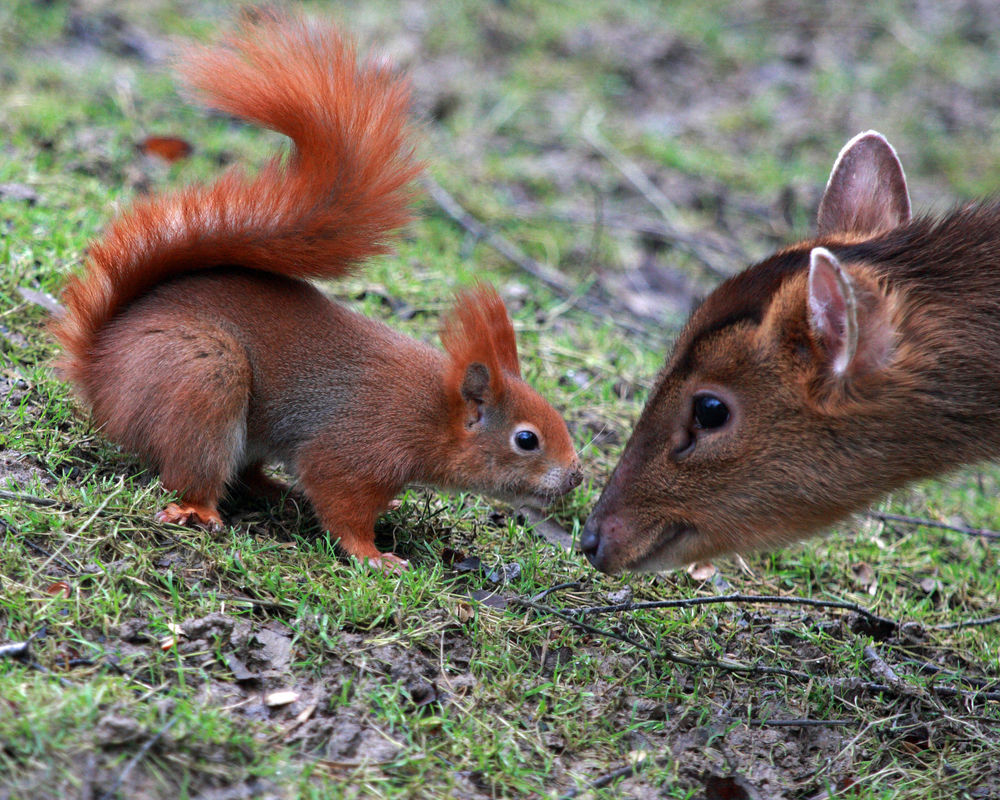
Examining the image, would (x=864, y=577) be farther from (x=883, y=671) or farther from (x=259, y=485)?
(x=259, y=485)

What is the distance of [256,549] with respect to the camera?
13.5 ft

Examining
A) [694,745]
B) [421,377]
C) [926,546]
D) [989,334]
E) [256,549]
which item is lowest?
[926,546]

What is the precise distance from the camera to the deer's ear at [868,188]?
450 centimetres

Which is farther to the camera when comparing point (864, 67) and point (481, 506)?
point (864, 67)

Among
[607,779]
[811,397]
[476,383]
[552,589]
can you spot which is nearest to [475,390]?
[476,383]

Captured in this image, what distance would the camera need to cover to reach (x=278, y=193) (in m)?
4.43

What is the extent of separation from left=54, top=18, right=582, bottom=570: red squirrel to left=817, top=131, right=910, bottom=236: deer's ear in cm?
149

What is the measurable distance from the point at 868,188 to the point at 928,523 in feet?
6.58

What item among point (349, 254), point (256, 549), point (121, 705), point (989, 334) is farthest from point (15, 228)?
point (989, 334)

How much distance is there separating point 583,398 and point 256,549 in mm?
2471

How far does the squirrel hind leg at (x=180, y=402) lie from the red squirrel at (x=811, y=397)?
1463 mm

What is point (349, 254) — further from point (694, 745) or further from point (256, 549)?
A: point (694, 745)

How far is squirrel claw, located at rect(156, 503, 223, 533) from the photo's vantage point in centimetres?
410

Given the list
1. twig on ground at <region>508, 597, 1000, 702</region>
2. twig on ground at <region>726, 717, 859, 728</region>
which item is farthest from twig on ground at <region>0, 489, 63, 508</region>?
twig on ground at <region>726, 717, 859, 728</region>
